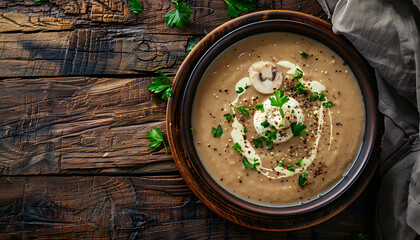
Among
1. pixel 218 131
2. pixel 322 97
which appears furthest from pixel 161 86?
pixel 322 97

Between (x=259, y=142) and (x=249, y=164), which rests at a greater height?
(x=259, y=142)

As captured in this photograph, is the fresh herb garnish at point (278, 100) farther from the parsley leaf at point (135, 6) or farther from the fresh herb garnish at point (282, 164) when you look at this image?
the parsley leaf at point (135, 6)

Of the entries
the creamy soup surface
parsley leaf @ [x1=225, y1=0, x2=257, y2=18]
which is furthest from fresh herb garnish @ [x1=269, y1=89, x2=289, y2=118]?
parsley leaf @ [x1=225, y1=0, x2=257, y2=18]

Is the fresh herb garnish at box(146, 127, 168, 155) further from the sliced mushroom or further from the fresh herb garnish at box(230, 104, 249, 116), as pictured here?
the sliced mushroom

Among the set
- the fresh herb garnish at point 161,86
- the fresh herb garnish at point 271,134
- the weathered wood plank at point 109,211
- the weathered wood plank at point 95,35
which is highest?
the weathered wood plank at point 95,35

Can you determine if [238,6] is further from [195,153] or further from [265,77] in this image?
[195,153]

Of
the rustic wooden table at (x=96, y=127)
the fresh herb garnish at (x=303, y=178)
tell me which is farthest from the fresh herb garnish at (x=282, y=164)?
the rustic wooden table at (x=96, y=127)

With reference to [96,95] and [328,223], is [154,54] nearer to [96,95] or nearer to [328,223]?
[96,95]
